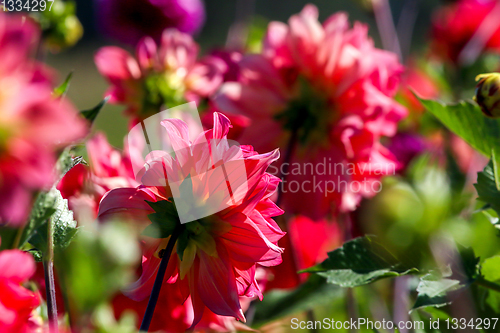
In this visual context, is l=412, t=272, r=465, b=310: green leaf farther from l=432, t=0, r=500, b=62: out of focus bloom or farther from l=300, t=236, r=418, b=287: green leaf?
l=432, t=0, r=500, b=62: out of focus bloom

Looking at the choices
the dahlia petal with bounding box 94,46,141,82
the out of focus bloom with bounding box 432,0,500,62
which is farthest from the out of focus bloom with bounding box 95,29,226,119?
the out of focus bloom with bounding box 432,0,500,62

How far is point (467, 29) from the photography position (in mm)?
844

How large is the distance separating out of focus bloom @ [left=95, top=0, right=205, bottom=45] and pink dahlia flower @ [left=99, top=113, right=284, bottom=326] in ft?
2.07

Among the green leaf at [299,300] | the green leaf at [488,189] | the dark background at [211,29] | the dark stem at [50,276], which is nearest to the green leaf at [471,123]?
the green leaf at [488,189]

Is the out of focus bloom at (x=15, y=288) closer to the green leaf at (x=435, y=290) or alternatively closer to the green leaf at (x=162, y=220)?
the green leaf at (x=162, y=220)

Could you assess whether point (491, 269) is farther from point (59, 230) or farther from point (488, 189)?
point (59, 230)

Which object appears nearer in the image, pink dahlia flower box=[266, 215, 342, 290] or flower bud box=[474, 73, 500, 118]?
flower bud box=[474, 73, 500, 118]

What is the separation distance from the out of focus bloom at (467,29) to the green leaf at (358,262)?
0.62 m

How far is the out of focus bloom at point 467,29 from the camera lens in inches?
31.7

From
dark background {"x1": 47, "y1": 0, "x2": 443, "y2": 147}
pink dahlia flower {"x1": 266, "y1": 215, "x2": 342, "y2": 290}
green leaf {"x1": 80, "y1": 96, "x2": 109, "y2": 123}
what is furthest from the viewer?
dark background {"x1": 47, "y1": 0, "x2": 443, "y2": 147}

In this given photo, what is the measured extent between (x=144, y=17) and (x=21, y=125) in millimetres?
746

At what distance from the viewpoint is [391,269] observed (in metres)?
0.27

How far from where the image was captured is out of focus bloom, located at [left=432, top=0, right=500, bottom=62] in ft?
2.64

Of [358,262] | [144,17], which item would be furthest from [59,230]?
[144,17]
